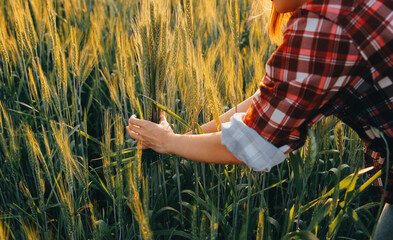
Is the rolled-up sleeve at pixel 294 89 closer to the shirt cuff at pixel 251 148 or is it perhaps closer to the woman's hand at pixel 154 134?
the shirt cuff at pixel 251 148

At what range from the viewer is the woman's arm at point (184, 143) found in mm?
978

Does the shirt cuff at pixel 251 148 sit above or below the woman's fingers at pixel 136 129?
above

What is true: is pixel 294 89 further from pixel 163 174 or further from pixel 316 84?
pixel 163 174

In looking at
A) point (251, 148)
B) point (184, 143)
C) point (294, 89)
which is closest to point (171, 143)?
point (184, 143)

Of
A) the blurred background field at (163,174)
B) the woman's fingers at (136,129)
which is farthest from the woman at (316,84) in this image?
the woman's fingers at (136,129)

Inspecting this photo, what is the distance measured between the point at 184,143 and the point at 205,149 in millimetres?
69

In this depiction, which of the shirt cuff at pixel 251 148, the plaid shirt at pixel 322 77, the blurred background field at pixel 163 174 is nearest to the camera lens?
the plaid shirt at pixel 322 77

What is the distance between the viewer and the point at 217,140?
38.4 inches

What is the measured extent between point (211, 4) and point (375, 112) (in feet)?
5.24

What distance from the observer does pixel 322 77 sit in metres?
0.79

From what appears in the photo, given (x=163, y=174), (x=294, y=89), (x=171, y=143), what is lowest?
(x=163, y=174)

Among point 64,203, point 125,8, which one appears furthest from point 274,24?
point 125,8

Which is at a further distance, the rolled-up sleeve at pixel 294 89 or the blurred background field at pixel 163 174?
the blurred background field at pixel 163 174

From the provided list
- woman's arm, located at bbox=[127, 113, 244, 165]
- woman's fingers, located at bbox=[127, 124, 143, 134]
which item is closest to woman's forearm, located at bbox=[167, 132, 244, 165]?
woman's arm, located at bbox=[127, 113, 244, 165]
